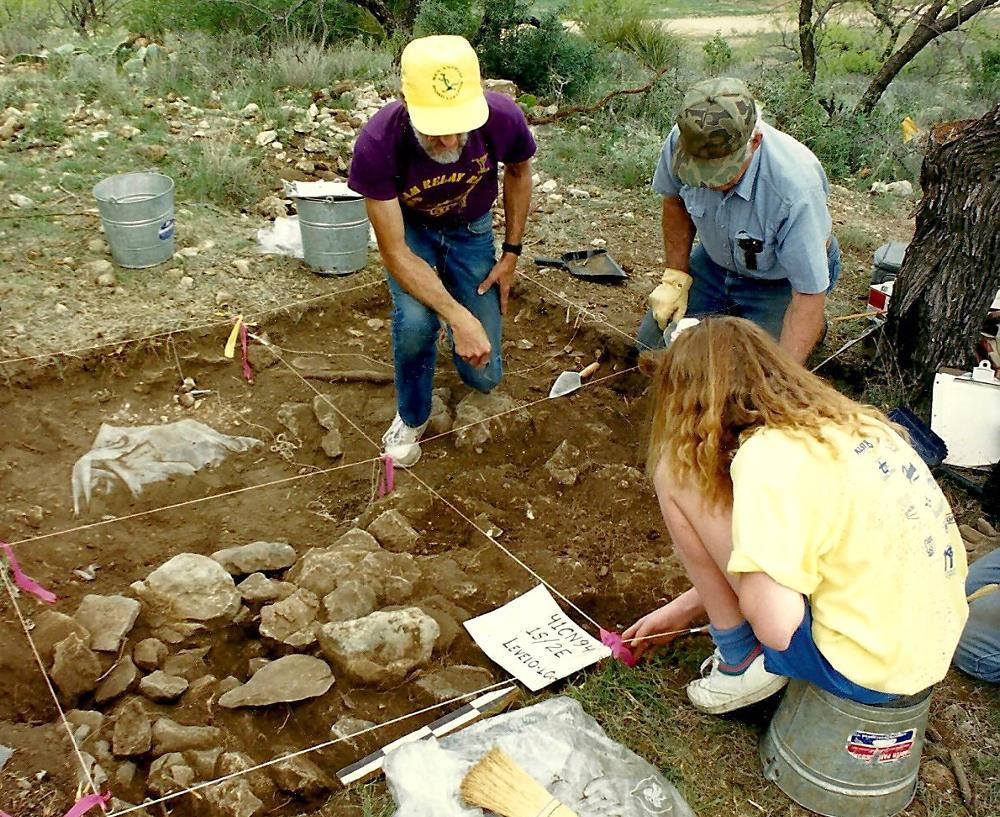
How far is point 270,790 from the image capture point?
87.5 inches

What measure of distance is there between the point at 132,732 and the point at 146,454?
144cm

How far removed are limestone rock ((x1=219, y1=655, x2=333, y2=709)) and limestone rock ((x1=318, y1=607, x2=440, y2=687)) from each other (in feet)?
0.22

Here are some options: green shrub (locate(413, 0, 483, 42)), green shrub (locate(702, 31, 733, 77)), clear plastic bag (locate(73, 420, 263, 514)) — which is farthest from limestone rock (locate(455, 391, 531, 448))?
green shrub (locate(702, 31, 733, 77))

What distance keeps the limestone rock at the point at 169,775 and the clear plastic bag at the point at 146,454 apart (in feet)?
4.39

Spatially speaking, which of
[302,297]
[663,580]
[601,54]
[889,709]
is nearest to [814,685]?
[889,709]

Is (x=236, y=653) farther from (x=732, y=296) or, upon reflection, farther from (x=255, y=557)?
(x=732, y=296)

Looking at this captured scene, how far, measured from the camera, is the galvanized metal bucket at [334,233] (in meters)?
4.39

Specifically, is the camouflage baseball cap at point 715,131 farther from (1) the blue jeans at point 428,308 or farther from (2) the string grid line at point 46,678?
(2) the string grid line at point 46,678

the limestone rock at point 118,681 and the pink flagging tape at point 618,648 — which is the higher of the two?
the pink flagging tape at point 618,648

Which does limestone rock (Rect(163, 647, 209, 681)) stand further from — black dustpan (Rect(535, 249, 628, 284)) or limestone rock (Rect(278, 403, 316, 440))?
black dustpan (Rect(535, 249, 628, 284))

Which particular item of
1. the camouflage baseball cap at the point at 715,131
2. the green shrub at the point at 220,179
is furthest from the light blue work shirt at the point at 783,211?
the green shrub at the point at 220,179

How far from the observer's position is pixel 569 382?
3.99 metres

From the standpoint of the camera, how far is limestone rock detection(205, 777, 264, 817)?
215 cm

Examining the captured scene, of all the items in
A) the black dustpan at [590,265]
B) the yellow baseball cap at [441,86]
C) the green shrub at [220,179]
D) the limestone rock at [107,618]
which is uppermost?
the yellow baseball cap at [441,86]
